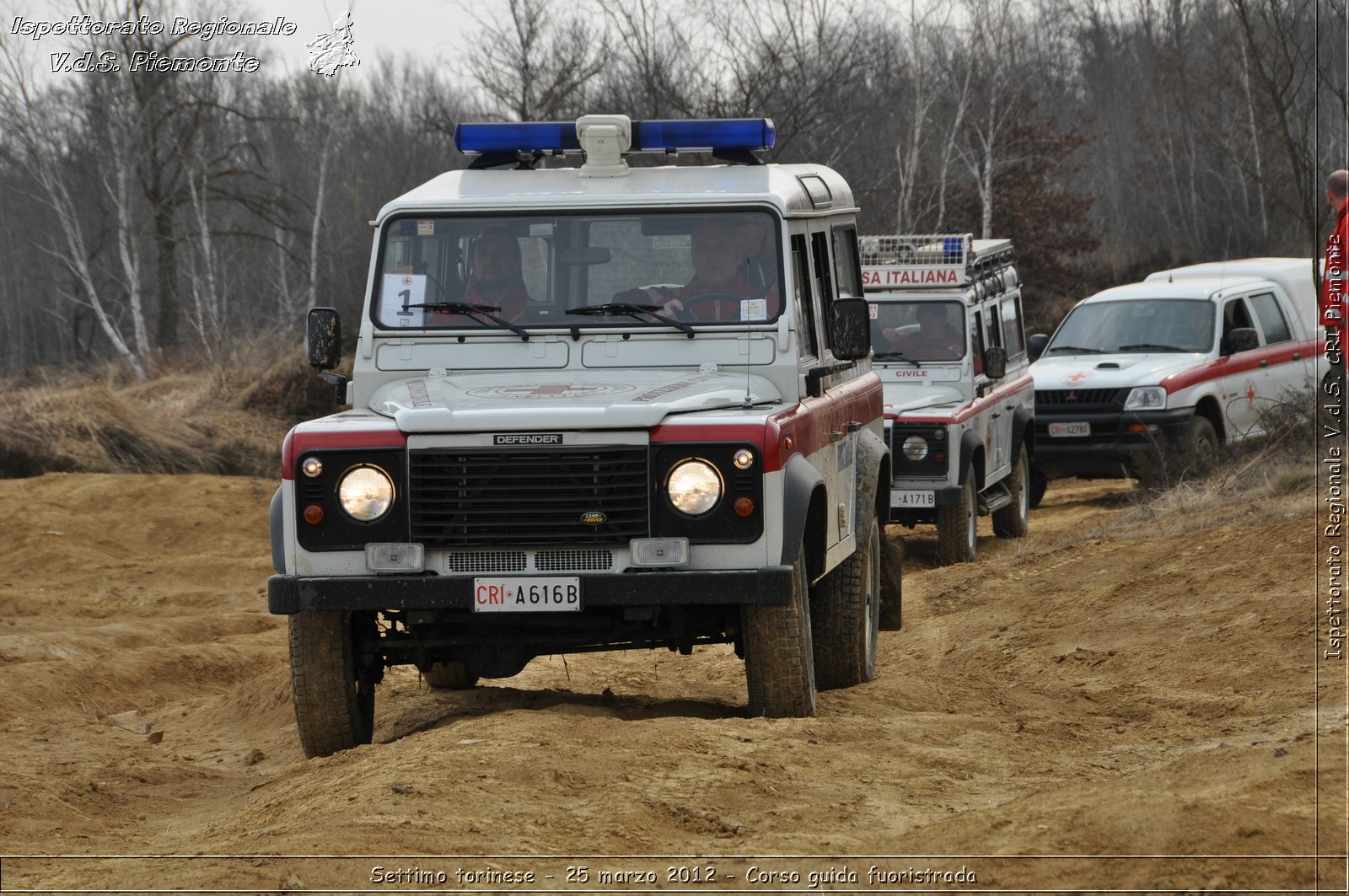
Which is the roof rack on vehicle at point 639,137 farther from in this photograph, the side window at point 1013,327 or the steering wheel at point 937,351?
the side window at point 1013,327

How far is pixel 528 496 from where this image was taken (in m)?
6.30

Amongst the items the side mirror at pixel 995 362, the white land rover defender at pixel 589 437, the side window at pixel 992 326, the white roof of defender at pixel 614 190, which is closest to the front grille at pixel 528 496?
the white land rover defender at pixel 589 437

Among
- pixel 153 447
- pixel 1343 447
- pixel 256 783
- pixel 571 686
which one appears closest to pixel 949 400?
pixel 1343 447

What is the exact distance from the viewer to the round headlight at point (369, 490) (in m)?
6.34

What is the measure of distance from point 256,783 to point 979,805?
3.20m

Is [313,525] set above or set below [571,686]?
above

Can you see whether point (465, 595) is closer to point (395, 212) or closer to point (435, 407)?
point (435, 407)

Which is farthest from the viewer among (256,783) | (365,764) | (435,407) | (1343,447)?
(1343,447)

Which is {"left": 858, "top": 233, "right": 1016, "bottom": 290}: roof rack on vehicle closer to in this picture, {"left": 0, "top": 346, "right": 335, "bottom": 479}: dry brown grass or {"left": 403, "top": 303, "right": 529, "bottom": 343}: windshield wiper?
{"left": 403, "top": 303, "right": 529, "bottom": 343}: windshield wiper

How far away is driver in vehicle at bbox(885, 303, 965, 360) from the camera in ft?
45.1

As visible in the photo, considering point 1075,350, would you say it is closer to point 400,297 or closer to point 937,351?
point 937,351

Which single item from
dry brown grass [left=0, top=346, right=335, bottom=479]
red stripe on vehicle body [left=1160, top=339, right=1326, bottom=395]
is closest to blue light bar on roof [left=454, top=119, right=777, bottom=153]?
red stripe on vehicle body [left=1160, top=339, right=1326, bottom=395]

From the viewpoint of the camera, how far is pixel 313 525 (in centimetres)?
640

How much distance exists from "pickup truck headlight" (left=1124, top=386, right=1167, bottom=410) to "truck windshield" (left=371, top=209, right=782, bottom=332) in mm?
9201
